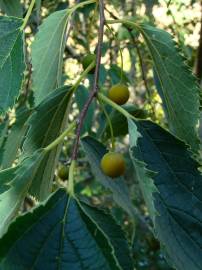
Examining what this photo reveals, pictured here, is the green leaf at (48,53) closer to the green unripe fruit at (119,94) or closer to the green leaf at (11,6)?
the green unripe fruit at (119,94)

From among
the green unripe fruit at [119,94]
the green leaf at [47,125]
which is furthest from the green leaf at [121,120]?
the green leaf at [47,125]

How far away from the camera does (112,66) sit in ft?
8.71

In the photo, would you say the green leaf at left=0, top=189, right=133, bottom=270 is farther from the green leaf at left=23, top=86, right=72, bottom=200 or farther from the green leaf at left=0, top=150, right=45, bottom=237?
the green leaf at left=23, top=86, right=72, bottom=200

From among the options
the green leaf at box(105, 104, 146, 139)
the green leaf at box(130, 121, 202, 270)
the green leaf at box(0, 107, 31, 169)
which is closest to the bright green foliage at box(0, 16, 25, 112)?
the green leaf at box(0, 107, 31, 169)

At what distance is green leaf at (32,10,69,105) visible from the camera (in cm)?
118

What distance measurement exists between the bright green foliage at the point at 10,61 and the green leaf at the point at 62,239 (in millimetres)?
276

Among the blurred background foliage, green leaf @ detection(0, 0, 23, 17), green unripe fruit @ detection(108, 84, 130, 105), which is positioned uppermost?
green leaf @ detection(0, 0, 23, 17)

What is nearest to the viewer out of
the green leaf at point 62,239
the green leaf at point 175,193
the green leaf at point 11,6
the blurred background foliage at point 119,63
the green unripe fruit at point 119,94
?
the green leaf at point 62,239

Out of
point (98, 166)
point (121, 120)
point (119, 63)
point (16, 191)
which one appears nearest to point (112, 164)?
point (98, 166)

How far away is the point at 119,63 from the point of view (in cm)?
446

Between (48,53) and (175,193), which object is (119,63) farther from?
(175,193)

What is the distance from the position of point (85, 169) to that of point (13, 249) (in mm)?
3920

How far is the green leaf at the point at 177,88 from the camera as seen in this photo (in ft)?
3.87

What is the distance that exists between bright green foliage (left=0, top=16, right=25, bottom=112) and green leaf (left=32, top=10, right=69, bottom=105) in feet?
0.13
